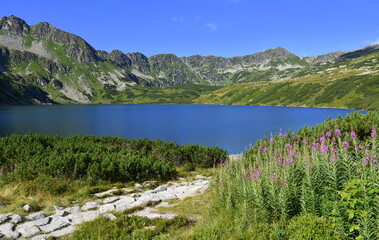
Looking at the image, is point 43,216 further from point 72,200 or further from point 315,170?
point 315,170

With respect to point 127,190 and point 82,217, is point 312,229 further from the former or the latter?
point 127,190

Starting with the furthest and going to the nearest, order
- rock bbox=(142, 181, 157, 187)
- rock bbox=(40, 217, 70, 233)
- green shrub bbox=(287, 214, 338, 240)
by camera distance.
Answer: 1. rock bbox=(142, 181, 157, 187)
2. rock bbox=(40, 217, 70, 233)
3. green shrub bbox=(287, 214, 338, 240)

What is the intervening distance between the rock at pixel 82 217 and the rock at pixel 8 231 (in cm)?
151

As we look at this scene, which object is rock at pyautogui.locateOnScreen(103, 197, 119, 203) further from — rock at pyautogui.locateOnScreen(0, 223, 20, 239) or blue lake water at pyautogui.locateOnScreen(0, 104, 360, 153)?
blue lake water at pyautogui.locateOnScreen(0, 104, 360, 153)

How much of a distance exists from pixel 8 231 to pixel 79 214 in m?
2.03

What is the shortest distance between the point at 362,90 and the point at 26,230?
8859 inches

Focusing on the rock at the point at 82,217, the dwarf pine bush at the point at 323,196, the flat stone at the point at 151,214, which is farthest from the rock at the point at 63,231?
the dwarf pine bush at the point at 323,196

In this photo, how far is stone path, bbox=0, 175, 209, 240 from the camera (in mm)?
7262

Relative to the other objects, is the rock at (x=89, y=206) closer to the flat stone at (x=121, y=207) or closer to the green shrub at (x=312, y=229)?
the flat stone at (x=121, y=207)

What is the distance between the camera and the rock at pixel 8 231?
22.8 feet

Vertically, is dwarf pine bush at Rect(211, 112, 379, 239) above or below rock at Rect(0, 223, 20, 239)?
above

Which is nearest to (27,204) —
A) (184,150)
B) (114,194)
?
(114,194)

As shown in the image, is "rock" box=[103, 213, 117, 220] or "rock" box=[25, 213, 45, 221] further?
"rock" box=[25, 213, 45, 221]

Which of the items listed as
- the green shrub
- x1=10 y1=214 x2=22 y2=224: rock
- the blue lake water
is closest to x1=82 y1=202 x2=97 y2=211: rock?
x1=10 y1=214 x2=22 y2=224: rock
